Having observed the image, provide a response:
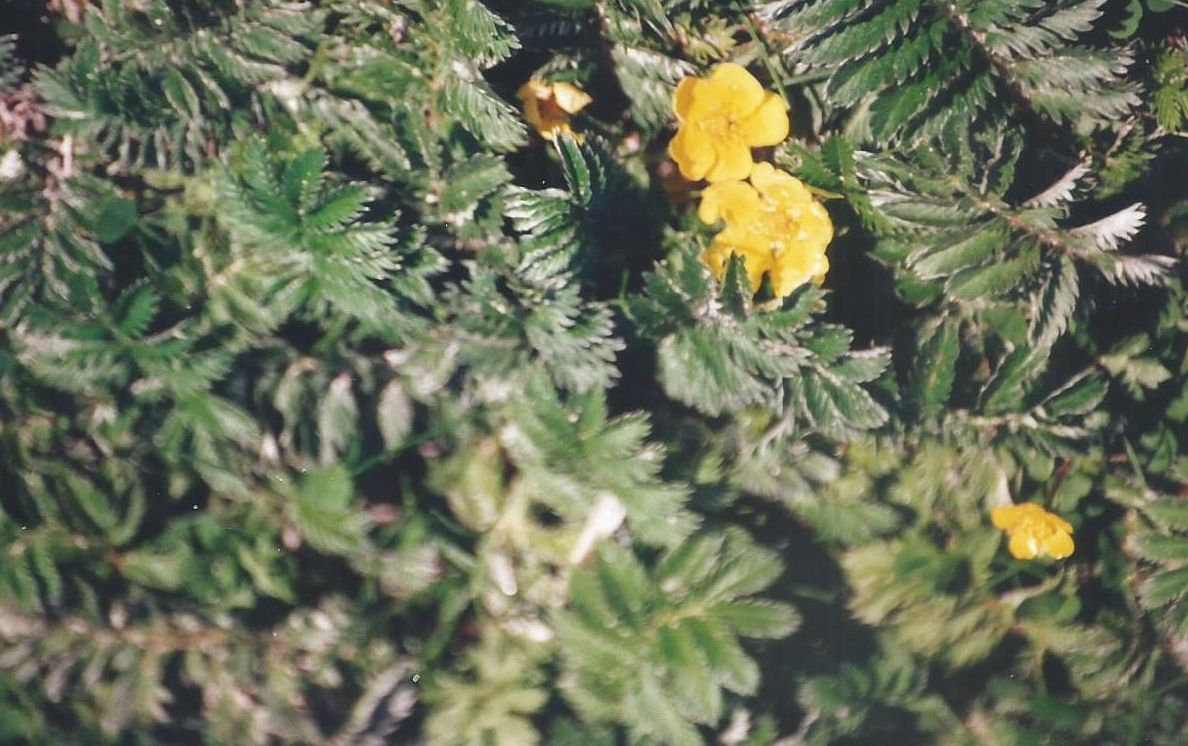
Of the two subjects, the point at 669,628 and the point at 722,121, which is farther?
the point at 722,121

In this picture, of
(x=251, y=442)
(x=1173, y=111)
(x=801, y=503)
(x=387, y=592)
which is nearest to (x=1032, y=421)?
(x=801, y=503)

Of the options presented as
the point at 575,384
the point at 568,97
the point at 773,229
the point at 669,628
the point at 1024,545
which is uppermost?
the point at 568,97

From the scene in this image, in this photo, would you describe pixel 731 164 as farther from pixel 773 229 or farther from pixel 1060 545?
pixel 1060 545

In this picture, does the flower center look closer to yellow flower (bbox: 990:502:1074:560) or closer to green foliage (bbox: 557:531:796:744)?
green foliage (bbox: 557:531:796:744)

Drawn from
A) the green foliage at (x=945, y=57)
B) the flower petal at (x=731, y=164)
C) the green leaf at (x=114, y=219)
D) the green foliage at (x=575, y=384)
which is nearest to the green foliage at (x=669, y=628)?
the green foliage at (x=575, y=384)

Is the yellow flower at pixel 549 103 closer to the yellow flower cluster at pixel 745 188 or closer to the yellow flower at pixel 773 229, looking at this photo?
the yellow flower cluster at pixel 745 188

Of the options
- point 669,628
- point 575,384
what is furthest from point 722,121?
point 669,628

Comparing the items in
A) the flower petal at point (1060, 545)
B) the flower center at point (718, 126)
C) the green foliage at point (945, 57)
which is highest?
the green foliage at point (945, 57)

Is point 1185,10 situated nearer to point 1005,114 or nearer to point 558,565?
point 1005,114
